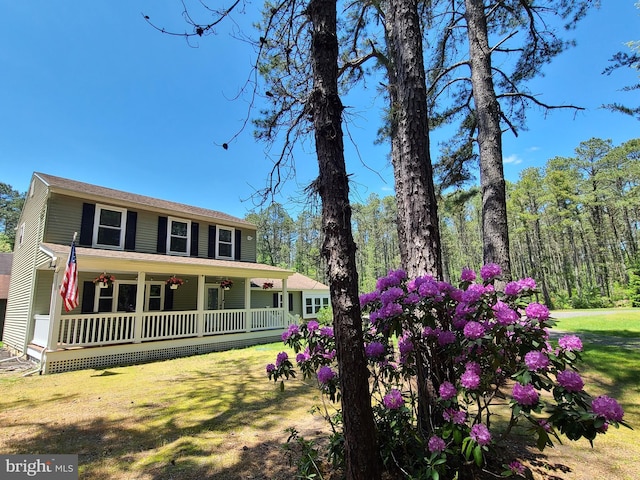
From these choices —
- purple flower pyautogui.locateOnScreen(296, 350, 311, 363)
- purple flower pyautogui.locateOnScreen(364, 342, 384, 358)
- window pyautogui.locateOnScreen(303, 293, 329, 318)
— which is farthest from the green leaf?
window pyautogui.locateOnScreen(303, 293, 329, 318)

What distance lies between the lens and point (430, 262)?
251 centimetres

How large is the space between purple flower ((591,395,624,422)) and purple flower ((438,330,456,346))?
676 mm

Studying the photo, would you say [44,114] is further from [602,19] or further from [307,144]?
[602,19]

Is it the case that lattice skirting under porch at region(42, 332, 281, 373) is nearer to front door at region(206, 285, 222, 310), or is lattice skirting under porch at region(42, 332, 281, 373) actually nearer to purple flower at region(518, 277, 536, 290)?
front door at region(206, 285, 222, 310)

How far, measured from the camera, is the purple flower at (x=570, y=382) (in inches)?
53.9

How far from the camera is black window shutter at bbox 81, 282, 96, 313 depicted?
361 inches

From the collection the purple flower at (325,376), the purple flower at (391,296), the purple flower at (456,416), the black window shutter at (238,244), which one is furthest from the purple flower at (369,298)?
the black window shutter at (238,244)

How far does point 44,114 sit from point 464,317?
17.2 m

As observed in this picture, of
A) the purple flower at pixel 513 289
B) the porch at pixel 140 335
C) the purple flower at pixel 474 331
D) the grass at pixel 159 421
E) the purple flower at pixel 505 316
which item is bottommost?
the grass at pixel 159 421

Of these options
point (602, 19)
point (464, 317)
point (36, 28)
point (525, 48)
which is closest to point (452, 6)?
point (525, 48)

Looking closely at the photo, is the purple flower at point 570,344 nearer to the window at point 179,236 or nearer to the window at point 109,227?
the window at point 109,227

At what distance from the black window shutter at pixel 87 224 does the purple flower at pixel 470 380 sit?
11.4 m

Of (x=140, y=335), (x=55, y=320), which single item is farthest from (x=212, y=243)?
(x=55, y=320)

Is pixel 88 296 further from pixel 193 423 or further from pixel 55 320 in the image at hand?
pixel 193 423
